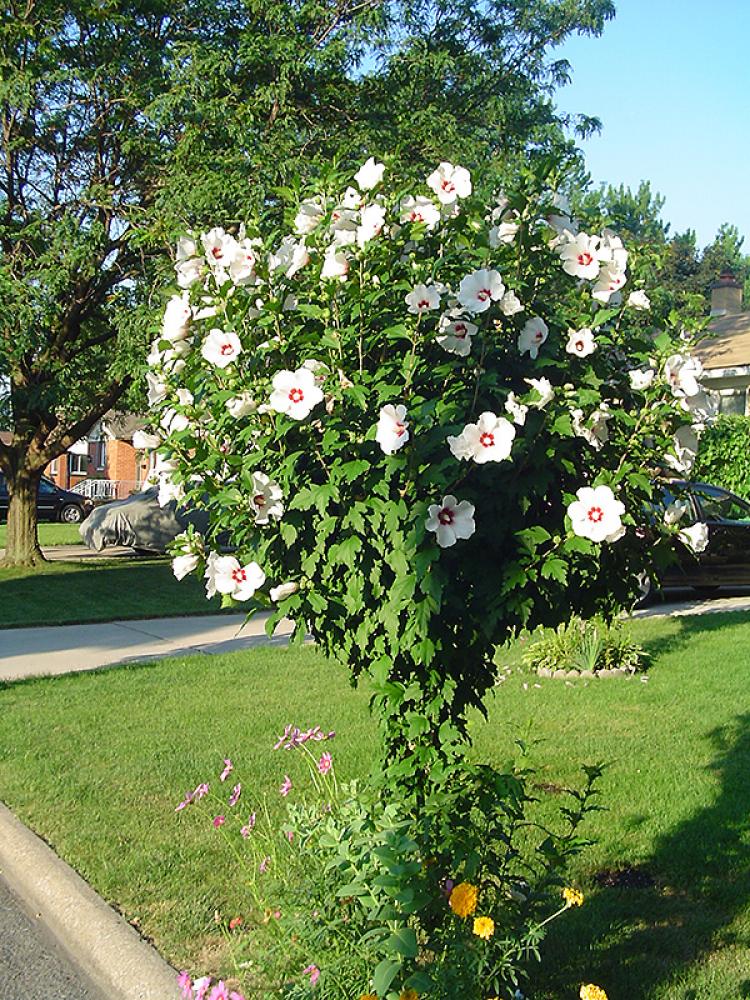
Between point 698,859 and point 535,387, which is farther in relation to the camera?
point 698,859

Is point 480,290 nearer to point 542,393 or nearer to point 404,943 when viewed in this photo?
point 542,393

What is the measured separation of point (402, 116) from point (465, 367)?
11899 mm

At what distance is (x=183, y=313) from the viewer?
3689 mm

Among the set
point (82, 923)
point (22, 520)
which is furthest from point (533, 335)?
point (22, 520)

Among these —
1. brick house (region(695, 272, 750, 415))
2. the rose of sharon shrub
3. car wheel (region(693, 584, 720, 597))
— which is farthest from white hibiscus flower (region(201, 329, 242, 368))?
brick house (region(695, 272, 750, 415))

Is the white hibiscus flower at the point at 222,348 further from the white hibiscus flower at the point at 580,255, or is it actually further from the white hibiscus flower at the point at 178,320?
the white hibiscus flower at the point at 580,255

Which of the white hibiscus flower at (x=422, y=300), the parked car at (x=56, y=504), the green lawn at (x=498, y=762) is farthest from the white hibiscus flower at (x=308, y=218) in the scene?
the parked car at (x=56, y=504)

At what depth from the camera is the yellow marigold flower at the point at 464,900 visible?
3.28m

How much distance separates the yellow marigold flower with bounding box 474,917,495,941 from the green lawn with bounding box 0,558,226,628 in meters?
10.4

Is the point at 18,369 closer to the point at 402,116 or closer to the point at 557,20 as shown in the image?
the point at 402,116

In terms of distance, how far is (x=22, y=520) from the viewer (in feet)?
60.7

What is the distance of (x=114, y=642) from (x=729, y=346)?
66.3ft

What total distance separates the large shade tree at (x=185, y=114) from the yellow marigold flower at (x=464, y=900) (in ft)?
33.7

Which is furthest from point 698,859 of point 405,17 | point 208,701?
point 405,17
